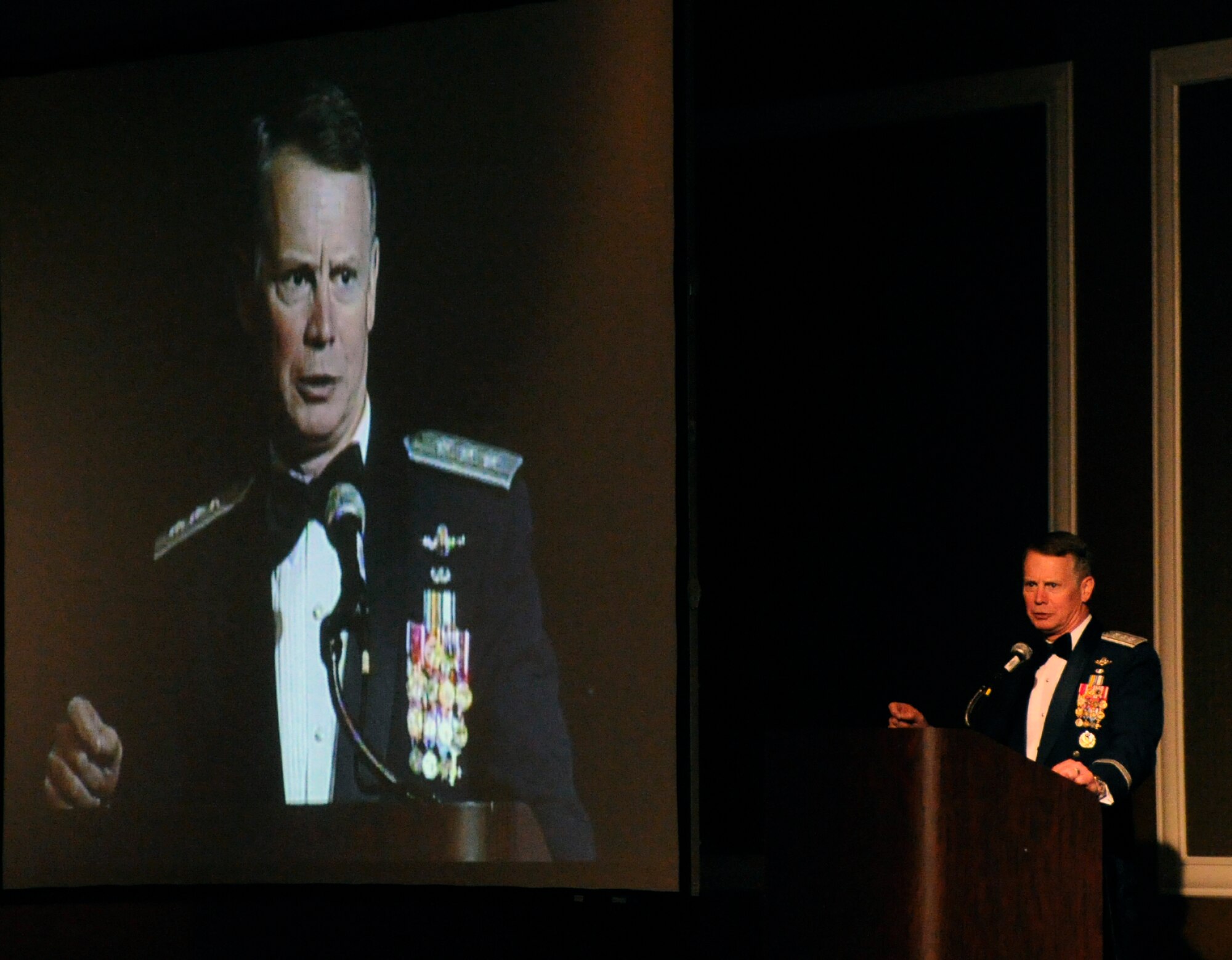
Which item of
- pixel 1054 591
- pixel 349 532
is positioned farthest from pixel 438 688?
pixel 1054 591

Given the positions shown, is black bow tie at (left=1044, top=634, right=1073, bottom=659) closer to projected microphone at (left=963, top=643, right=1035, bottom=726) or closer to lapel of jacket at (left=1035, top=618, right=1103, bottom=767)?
lapel of jacket at (left=1035, top=618, right=1103, bottom=767)

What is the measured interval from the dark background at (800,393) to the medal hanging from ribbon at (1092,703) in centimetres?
119

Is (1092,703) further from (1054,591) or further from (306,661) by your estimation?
(306,661)

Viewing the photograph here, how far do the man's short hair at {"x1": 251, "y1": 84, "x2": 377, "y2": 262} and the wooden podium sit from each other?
2.57 metres

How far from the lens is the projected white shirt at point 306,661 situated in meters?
4.72

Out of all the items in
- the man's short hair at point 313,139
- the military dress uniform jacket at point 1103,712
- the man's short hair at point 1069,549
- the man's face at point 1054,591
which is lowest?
the military dress uniform jacket at point 1103,712

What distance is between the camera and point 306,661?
479 centimetres

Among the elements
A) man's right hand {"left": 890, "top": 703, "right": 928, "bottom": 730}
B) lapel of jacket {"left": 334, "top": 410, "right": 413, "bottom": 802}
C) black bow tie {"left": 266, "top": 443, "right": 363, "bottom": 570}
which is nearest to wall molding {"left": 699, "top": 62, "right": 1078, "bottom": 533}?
man's right hand {"left": 890, "top": 703, "right": 928, "bottom": 730}

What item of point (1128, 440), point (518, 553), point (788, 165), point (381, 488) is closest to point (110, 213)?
point (381, 488)

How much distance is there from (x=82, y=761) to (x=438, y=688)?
130 cm

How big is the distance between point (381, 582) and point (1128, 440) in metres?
2.18

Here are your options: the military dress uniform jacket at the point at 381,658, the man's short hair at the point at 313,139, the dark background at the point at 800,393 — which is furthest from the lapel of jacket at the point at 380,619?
the man's short hair at the point at 313,139

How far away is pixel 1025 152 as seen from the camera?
5.01 m

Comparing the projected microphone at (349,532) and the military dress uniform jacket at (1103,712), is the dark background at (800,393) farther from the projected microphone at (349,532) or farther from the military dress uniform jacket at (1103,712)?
the military dress uniform jacket at (1103,712)
